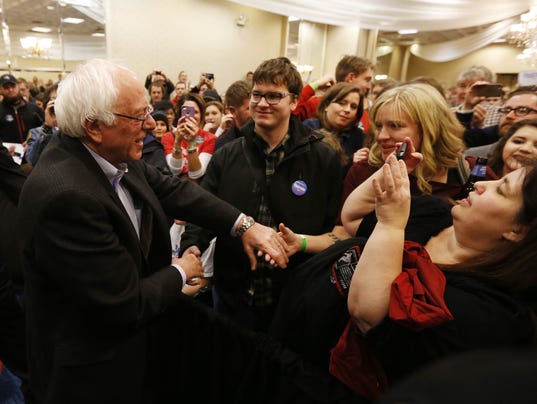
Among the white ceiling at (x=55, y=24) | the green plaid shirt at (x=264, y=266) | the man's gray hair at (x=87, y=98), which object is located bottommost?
the green plaid shirt at (x=264, y=266)

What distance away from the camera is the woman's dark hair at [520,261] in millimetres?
906

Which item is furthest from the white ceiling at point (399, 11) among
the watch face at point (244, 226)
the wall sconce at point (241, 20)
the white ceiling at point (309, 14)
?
the watch face at point (244, 226)

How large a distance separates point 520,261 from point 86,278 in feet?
3.85

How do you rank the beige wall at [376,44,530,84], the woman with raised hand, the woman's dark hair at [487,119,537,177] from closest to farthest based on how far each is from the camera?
the woman with raised hand, the woman's dark hair at [487,119,537,177], the beige wall at [376,44,530,84]

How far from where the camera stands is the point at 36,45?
6723 millimetres

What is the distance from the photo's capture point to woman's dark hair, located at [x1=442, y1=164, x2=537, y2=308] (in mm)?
906

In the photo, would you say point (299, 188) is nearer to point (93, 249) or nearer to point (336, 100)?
point (93, 249)

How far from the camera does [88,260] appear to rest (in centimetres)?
100

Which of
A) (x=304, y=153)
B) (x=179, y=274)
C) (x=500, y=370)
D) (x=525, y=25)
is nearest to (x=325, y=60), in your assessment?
(x=525, y=25)

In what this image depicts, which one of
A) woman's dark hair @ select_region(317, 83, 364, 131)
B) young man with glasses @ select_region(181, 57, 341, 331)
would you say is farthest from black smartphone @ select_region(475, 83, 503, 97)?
young man with glasses @ select_region(181, 57, 341, 331)

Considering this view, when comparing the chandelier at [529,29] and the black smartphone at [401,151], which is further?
the chandelier at [529,29]

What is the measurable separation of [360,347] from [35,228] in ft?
3.17

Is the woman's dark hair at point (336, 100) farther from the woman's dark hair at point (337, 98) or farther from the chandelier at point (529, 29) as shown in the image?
the chandelier at point (529, 29)

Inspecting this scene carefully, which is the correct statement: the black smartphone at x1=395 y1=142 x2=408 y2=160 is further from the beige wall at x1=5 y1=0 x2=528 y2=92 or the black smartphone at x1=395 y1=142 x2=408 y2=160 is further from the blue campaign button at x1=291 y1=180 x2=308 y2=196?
→ the beige wall at x1=5 y1=0 x2=528 y2=92
